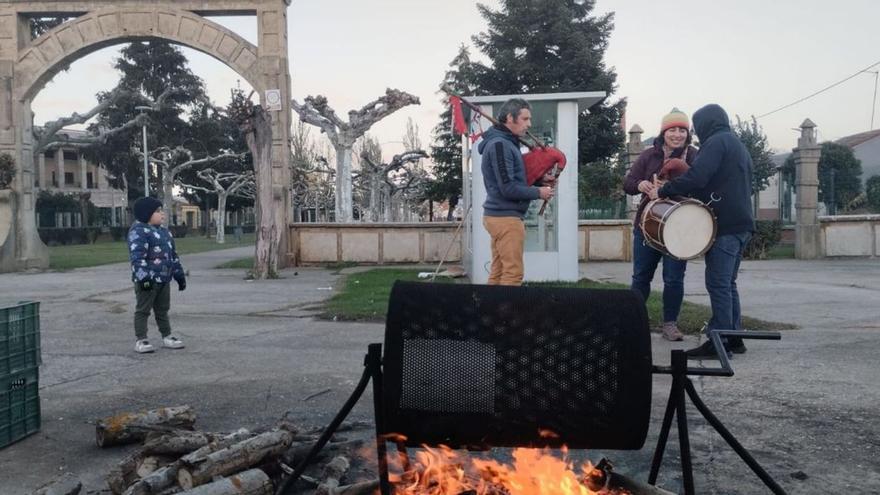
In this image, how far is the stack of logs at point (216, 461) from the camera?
9.52 feet

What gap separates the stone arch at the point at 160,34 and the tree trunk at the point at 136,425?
15.7 metres

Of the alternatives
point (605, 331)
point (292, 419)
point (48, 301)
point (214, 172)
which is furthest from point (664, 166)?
point (214, 172)

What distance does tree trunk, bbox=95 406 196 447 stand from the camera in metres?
3.85

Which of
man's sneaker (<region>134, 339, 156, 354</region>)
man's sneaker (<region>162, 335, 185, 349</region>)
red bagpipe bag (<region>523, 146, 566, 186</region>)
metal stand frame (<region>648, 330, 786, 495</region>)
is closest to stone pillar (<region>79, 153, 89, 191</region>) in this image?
man's sneaker (<region>162, 335, 185, 349</region>)

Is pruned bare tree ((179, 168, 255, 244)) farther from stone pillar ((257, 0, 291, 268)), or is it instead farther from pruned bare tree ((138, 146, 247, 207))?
stone pillar ((257, 0, 291, 268))

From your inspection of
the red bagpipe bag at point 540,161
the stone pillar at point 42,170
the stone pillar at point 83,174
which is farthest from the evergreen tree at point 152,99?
the red bagpipe bag at point 540,161

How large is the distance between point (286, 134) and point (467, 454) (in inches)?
656

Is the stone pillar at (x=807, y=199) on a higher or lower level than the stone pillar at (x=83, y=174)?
lower

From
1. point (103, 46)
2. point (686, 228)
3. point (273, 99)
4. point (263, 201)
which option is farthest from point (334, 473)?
point (103, 46)

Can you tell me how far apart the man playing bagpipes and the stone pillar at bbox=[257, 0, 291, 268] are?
13.1 metres

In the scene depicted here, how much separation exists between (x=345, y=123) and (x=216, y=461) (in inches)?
930

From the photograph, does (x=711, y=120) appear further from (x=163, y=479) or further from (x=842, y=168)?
(x=842, y=168)

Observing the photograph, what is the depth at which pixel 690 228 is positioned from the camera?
226 inches

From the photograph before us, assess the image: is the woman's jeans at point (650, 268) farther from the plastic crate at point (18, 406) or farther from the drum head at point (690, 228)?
the plastic crate at point (18, 406)
